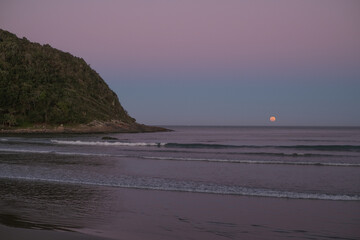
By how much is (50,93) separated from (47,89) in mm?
2226

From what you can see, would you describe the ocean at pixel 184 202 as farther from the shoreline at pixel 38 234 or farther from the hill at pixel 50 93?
the hill at pixel 50 93

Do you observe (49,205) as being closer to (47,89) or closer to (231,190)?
(231,190)

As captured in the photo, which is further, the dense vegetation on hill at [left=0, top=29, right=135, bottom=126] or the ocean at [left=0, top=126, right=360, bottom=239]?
the dense vegetation on hill at [left=0, top=29, right=135, bottom=126]

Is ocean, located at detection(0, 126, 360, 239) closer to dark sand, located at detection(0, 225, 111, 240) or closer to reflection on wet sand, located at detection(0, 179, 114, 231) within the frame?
reflection on wet sand, located at detection(0, 179, 114, 231)

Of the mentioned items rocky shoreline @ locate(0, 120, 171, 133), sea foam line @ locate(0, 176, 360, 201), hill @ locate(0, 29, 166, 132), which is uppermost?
hill @ locate(0, 29, 166, 132)

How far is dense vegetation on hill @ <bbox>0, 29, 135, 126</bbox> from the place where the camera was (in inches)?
3509

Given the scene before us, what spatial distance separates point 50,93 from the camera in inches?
3802

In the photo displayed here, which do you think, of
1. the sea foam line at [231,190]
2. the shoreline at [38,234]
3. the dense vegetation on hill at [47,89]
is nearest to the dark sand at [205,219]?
the shoreline at [38,234]

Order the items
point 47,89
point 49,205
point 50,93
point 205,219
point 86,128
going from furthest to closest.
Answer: point 47,89, point 50,93, point 86,128, point 49,205, point 205,219

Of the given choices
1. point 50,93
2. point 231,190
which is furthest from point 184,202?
point 50,93

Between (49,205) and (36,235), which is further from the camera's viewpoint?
(49,205)

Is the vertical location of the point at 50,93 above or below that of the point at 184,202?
above

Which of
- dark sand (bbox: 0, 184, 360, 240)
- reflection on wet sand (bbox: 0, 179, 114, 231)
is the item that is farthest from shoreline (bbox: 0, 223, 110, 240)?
reflection on wet sand (bbox: 0, 179, 114, 231)

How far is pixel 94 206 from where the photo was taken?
36.5ft
